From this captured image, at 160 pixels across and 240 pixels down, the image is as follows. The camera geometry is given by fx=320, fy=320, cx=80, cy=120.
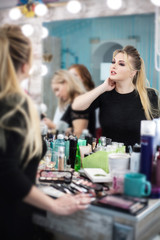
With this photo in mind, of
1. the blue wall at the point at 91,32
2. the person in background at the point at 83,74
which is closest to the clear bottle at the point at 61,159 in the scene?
the person in background at the point at 83,74

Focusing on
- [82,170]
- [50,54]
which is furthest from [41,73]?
[82,170]

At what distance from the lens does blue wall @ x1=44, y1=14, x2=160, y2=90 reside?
8.23ft

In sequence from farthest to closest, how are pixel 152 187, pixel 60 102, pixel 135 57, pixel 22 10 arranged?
pixel 22 10, pixel 60 102, pixel 135 57, pixel 152 187

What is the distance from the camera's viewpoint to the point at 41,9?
312cm

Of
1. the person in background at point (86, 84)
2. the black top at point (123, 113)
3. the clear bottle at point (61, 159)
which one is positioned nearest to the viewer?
the clear bottle at point (61, 159)

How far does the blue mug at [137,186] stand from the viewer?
1.06m

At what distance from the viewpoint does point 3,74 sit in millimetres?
932

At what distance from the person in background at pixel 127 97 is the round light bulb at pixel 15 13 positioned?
78.1 inches

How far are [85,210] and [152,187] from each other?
0.88 ft

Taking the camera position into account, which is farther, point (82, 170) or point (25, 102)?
point (82, 170)

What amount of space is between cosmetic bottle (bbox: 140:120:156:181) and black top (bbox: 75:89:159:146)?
48cm

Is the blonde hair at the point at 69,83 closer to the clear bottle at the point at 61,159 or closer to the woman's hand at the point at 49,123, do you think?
the woman's hand at the point at 49,123

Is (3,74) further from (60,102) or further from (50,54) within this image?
(50,54)

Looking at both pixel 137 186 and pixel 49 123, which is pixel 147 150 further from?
pixel 49 123
